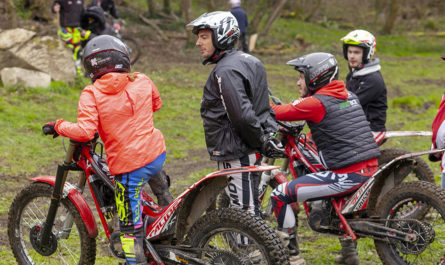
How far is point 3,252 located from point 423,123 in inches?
397

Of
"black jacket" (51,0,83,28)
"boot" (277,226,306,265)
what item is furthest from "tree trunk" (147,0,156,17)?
"boot" (277,226,306,265)

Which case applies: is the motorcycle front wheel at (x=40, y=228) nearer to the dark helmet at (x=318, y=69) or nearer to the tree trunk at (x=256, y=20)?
the dark helmet at (x=318, y=69)

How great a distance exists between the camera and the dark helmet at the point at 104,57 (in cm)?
427

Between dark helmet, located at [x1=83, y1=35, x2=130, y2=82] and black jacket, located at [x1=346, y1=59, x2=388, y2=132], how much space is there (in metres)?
3.25

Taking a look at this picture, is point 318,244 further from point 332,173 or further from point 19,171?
point 19,171

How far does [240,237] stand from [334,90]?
5.74ft

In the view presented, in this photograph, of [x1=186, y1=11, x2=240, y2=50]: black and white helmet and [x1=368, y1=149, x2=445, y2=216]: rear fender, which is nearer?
[x1=186, y1=11, x2=240, y2=50]: black and white helmet

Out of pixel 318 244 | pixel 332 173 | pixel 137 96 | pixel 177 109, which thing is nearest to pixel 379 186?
pixel 332 173

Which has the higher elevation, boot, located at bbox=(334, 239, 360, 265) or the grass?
boot, located at bbox=(334, 239, 360, 265)

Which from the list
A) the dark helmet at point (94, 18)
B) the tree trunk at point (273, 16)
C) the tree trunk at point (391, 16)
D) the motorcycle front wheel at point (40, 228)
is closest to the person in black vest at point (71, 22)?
the dark helmet at point (94, 18)

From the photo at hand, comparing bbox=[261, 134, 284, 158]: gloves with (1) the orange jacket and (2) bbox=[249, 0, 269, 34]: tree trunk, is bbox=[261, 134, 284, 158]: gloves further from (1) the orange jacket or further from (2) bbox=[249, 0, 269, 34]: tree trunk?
(2) bbox=[249, 0, 269, 34]: tree trunk

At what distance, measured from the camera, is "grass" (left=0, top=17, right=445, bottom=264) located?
7055 mm

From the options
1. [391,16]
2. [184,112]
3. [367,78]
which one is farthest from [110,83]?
[391,16]

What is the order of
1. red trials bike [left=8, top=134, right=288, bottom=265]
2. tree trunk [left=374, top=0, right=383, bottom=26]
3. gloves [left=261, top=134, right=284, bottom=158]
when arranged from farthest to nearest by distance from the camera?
tree trunk [left=374, top=0, right=383, bottom=26] < gloves [left=261, top=134, right=284, bottom=158] < red trials bike [left=8, top=134, right=288, bottom=265]
